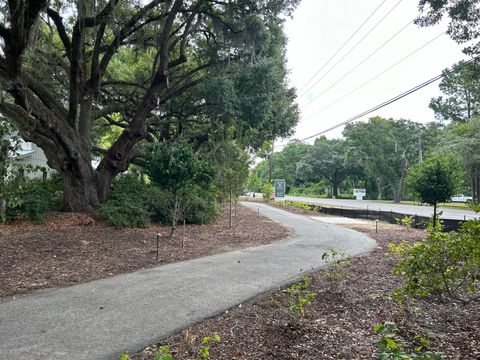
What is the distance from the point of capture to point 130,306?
4.12 metres

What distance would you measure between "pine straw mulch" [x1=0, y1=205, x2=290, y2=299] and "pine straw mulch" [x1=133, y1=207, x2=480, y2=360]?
2.91 m

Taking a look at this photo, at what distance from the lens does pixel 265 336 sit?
3266mm

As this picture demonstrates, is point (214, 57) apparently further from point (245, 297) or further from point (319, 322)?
point (319, 322)

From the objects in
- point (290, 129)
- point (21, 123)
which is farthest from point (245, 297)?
point (290, 129)

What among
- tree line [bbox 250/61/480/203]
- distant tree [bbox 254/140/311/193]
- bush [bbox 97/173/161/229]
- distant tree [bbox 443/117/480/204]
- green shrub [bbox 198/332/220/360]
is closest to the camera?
green shrub [bbox 198/332/220/360]

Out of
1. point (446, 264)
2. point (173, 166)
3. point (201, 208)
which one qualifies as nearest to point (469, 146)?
point (201, 208)

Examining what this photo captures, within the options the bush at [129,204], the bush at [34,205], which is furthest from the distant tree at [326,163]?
the bush at [34,205]

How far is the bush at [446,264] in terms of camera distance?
105 inches

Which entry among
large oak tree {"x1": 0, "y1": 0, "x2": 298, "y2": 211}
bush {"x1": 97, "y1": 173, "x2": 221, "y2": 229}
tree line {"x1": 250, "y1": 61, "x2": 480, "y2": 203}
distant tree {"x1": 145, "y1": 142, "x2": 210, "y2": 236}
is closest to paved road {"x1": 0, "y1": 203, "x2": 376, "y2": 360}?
distant tree {"x1": 145, "y1": 142, "x2": 210, "y2": 236}

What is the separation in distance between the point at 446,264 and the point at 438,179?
8.89m

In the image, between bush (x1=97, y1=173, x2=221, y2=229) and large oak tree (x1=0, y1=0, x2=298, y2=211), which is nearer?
large oak tree (x1=0, y1=0, x2=298, y2=211)

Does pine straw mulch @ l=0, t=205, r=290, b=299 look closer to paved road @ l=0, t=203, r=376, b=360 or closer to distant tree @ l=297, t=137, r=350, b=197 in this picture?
paved road @ l=0, t=203, r=376, b=360

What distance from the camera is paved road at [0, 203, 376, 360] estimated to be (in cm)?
311

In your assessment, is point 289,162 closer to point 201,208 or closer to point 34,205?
point 201,208
